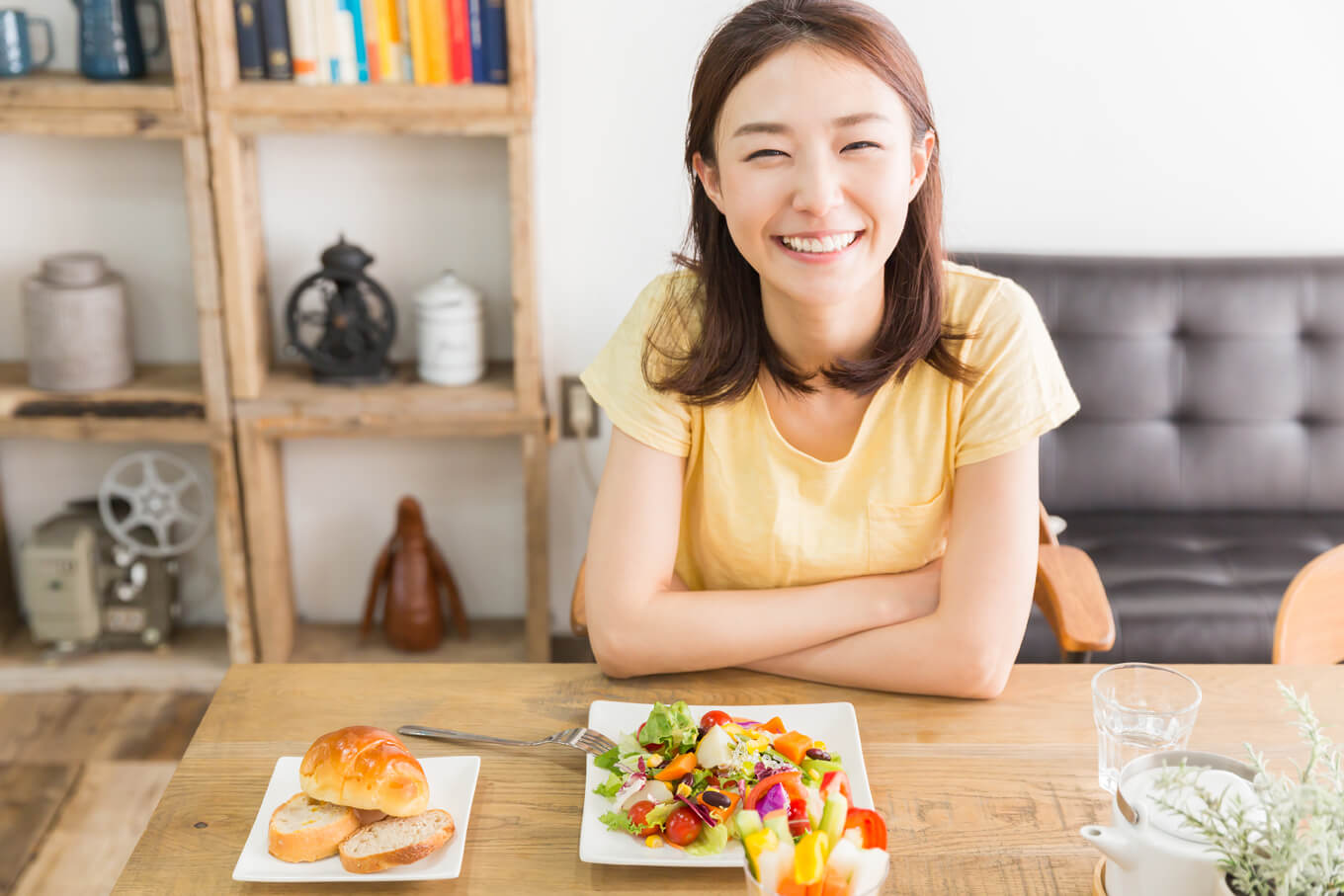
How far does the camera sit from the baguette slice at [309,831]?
97 centimetres

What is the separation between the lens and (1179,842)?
0.81 metres

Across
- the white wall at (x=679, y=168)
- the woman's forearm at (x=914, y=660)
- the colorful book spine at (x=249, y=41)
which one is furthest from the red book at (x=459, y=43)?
the woman's forearm at (x=914, y=660)

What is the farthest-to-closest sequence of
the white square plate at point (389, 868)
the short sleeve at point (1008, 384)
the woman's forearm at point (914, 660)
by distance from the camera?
the short sleeve at point (1008, 384) → the woman's forearm at point (914, 660) → the white square plate at point (389, 868)

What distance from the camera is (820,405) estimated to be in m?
1.46

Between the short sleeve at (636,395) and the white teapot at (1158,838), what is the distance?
68cm

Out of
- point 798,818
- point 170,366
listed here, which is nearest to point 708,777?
point 798,818

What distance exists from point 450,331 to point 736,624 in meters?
1.41

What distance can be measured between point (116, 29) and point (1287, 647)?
7.42 ft

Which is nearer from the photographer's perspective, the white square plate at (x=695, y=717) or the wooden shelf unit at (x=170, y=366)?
the white square plate at (x=695, y=717)

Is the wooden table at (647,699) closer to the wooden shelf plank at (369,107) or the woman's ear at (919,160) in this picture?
the woman's ear at (919,160)

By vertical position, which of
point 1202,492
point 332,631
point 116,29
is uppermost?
point 116,29

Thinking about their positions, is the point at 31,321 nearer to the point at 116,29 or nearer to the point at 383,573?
the point at 116,29

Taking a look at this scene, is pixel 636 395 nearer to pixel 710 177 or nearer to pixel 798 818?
pixel 710 177

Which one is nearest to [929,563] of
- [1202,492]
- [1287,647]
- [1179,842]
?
[1287,647]
